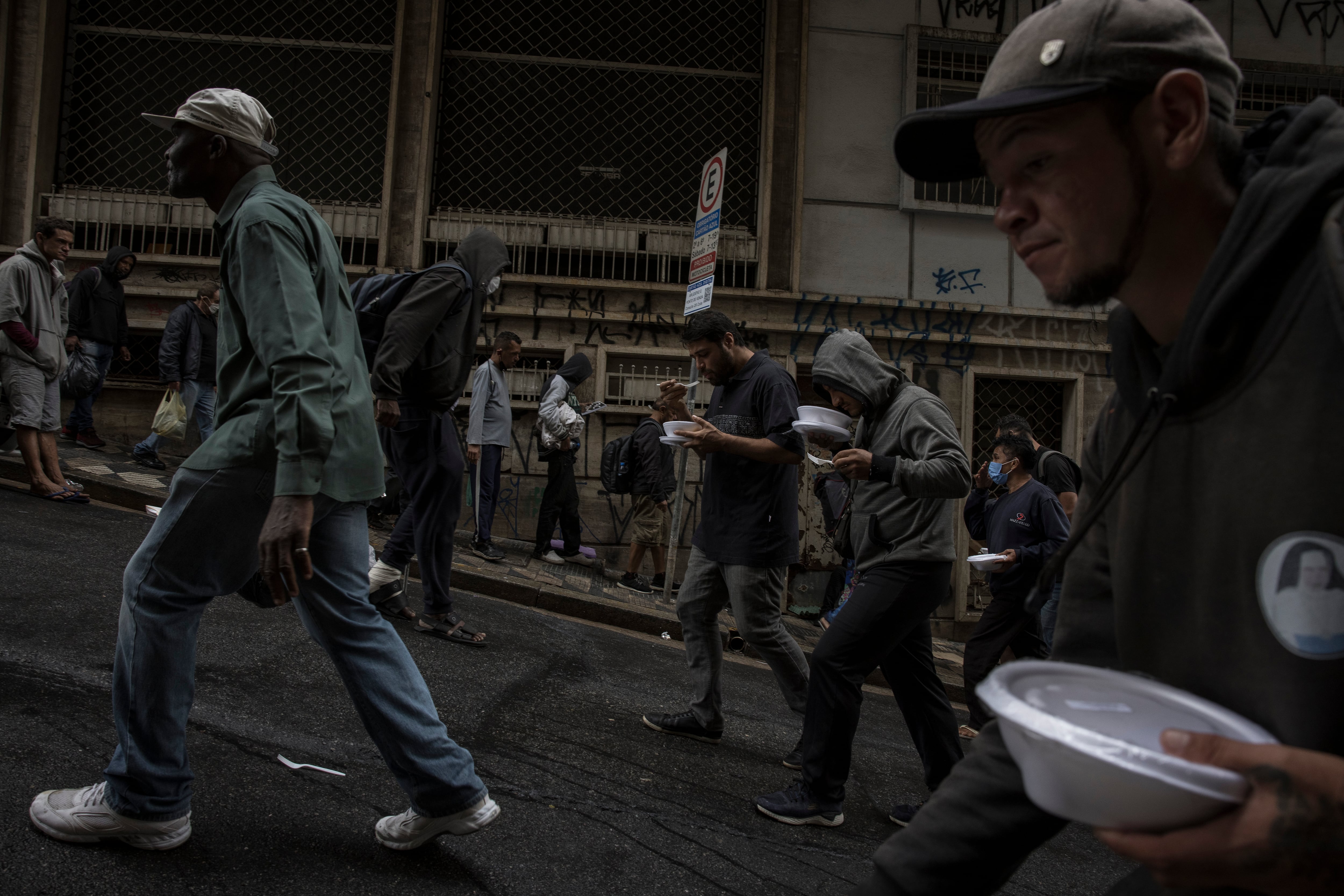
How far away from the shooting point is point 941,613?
36.7 ft

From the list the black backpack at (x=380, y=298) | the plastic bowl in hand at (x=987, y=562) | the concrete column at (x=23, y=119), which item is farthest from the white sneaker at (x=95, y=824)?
the concrete column at (x=23, y=119)

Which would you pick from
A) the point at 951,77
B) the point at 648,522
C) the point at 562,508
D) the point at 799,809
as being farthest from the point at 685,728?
the point at 951,77

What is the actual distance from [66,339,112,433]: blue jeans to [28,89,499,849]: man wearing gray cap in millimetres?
7197

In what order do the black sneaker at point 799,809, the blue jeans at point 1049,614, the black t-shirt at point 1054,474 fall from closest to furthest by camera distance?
1. the black sneaker at point 799,809
2. the black t-shirt at point 1054,474
3. the blue jeans at point 1049,614

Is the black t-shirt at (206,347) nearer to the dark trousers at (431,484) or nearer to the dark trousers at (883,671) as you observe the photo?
the dark trousers at (431,484)

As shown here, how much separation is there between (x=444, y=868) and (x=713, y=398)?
9.17 feet

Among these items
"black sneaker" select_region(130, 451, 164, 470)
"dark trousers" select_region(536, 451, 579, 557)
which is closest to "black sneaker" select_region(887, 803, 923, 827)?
"dark trousers" select_region(536, 451, 579, 557)

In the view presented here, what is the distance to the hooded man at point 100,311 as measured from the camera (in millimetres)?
8656

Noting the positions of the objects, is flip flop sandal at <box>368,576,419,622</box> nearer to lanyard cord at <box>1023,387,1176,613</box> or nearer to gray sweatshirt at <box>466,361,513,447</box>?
gray sweatshirt at <box>466,361,513,447</box>

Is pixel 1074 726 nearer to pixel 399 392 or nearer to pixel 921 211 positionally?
pixel 399 392

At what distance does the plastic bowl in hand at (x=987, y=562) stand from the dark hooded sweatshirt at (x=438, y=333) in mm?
2951

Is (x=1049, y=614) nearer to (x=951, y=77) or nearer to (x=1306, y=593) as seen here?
(x=1306, y=593)

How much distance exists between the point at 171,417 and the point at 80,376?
0.83 m

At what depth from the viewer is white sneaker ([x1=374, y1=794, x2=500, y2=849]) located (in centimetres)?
264
